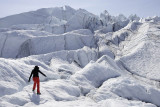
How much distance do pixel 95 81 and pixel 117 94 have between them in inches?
120

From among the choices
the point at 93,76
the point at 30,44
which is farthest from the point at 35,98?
the point at 30,44

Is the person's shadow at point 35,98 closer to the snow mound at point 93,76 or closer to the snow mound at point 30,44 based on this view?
the snow mound at point 93,76

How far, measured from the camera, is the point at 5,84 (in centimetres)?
1377

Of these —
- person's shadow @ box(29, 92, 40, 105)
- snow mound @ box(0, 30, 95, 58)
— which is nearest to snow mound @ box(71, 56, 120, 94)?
person's shadow @ box(29, 92, 40, 105)

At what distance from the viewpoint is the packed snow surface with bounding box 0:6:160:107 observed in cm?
1416

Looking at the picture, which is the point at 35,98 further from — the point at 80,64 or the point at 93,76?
the point at 80,64

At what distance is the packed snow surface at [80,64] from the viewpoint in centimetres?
1416

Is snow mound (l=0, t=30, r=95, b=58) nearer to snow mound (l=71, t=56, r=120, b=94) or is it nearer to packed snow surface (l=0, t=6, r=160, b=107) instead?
packed snow surface (l=0, t=6, r=160, b=107)

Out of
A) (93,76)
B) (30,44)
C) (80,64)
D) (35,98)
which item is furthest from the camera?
(30,44)

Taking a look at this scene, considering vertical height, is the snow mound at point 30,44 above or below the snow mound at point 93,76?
above

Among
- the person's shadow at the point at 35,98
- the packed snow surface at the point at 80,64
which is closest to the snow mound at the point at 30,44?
the packed snow surface at the point at 80,64

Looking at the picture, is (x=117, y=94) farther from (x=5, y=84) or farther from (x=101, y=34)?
(x=101, y=34)

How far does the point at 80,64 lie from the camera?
3609cm

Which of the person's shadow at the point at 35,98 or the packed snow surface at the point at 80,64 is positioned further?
the packed snow surface at the point at 80,64
